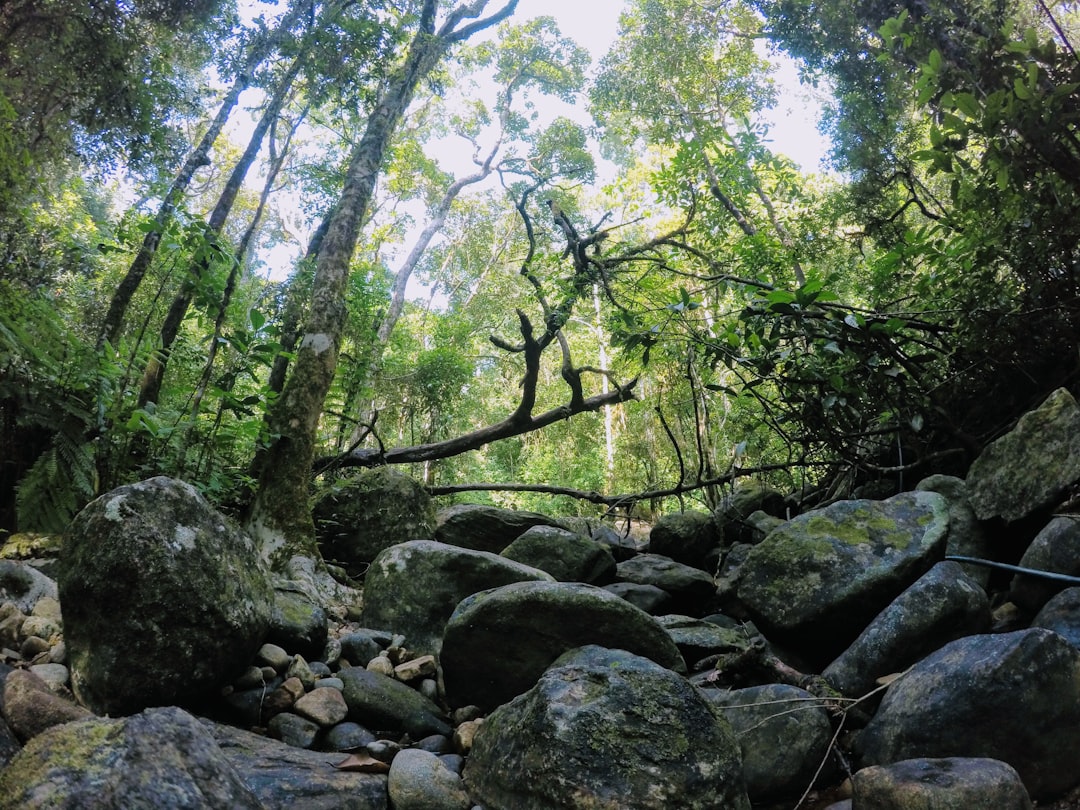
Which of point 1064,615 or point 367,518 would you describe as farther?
point 367,518

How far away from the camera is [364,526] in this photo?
570 centimetres

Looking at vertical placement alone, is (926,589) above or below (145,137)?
below

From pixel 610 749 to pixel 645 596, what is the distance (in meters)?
2.77

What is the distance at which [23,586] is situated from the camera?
322 centimetres

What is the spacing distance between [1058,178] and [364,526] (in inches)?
205

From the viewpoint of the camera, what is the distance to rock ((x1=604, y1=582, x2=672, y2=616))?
15.7ft

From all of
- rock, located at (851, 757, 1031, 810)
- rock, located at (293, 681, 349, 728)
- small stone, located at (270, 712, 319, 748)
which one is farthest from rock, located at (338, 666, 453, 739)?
rock, located at (851, 757, 1031, 810)

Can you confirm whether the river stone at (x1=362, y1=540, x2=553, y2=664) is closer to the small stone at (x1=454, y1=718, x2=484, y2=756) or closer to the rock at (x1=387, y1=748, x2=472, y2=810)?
the small stone at (x1=454, y1=718, x2=484, y2=756)

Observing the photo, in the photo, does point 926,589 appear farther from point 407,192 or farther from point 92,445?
point 407,192

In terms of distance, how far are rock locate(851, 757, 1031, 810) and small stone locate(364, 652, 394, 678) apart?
2.15 meters

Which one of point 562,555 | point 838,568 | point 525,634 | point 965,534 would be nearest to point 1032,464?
point 965,534

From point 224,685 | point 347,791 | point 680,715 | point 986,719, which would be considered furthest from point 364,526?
point 986,719

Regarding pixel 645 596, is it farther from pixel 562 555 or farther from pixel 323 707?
pixel 323 707

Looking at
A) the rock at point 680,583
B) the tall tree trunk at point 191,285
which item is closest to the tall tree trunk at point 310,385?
the tall tree trunk at point 191,285
